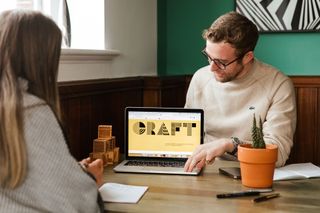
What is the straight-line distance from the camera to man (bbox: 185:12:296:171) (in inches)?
79.7

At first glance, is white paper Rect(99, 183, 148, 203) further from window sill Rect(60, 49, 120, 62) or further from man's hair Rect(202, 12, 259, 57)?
man's hair Rect(202, 12, 259, 57)

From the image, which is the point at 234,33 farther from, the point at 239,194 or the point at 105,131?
the point at 239,194

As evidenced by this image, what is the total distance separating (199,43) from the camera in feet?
10.0

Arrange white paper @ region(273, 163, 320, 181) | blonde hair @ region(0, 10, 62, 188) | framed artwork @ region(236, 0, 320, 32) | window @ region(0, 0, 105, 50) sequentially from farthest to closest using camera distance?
framed artwork @ region(236, 0, 320, 32), window @ region(0, 0, 105, 50), white paper @ region(273, 163, 320, 181), blonde hair @ region(0, 10, 62, 188)

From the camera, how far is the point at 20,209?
3.58 ft

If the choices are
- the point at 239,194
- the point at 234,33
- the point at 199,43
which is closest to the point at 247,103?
the point at 234,33

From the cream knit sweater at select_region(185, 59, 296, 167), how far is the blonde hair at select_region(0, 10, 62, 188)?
104cm

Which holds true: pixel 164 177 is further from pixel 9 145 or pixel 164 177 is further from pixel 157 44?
pixel 157 44

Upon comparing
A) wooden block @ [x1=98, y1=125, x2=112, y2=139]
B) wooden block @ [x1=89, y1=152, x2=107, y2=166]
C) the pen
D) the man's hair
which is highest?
the man's hair

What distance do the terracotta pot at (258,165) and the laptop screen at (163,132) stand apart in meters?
0.33

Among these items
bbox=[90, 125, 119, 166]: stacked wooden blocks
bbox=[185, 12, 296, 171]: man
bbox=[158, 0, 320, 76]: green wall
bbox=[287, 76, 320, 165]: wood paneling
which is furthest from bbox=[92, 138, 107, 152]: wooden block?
bbox=[287, 76, 320, 165]: wood paneling

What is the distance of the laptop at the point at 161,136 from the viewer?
73.4 inches

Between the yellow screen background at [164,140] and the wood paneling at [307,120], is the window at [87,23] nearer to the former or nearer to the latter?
the yellow screen background at [164,140]

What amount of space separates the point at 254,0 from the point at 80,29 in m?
1.11
